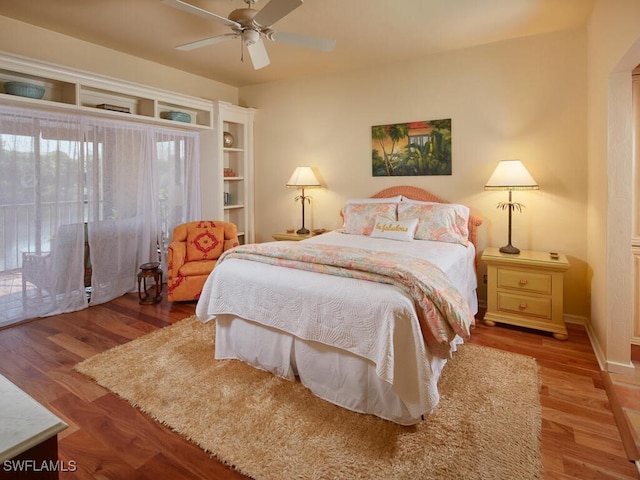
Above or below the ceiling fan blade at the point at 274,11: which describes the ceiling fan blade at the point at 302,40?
above

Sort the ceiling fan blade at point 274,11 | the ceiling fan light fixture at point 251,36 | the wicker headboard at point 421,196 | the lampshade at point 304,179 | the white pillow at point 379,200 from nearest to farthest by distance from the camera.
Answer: the ceiling fan blade at point 274,11
the ceiling fan light fixture at point 251,36
the wicker headboard at point 421,196
the white pillow at point 379,200
the lampshade at point 304,179

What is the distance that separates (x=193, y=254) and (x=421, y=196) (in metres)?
2.63

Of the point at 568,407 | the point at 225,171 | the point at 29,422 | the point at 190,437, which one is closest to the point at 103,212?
the point at 225,171

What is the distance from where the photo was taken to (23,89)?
9.89 feet

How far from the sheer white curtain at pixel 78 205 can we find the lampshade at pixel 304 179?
4.88ft

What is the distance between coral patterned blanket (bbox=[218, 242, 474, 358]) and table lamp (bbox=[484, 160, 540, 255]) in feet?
4.75

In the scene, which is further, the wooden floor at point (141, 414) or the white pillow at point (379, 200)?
the white pillow at point (379, 200)

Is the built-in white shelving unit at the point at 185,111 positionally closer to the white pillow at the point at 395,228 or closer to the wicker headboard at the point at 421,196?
the wicker headboard at the point at 421,196

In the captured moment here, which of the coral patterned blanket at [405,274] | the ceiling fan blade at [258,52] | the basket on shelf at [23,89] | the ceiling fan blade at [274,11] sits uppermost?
the ceiling fan blade at [258,52]

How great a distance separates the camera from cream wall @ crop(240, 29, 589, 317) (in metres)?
3.31

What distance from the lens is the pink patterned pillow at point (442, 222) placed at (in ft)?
11.1

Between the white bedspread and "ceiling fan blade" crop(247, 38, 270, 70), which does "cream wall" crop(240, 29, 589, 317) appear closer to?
the white bedspread

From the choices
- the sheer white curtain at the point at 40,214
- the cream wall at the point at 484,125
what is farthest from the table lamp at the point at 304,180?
the sheer white curtain at the point at 40,214
